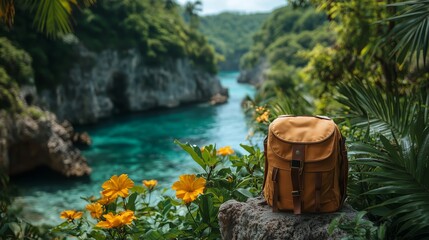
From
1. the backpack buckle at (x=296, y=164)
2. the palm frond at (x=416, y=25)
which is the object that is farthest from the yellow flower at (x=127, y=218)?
the palm frond at (x=416, y=25)

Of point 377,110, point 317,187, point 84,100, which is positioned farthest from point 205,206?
point 84,100

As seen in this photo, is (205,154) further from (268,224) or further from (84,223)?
(84,223)

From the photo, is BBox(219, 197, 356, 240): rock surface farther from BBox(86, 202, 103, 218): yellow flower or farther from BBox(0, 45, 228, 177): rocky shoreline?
BBox(0, 45, 228, 177): rocky shoreline

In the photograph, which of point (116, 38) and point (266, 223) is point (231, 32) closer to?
point (116, 38)

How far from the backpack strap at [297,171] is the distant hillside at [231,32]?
370 feet

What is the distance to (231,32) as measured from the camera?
13175cm

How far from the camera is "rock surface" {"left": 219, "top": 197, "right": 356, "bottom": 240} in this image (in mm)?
2053

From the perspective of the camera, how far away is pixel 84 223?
8.84 feet

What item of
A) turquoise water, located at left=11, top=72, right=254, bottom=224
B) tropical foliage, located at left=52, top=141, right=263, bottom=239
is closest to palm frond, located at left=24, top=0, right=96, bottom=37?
tropical foliage, located at left=52, top=141, right=263, bottom=239

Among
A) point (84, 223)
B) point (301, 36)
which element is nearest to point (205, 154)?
point (84, 223)

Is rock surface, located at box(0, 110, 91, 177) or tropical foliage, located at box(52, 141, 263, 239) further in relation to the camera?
rock surface, located at box(0, 110, 91, 177)

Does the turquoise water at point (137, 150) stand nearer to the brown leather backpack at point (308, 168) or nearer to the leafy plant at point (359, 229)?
the brown leather backpack at point (308, 168)

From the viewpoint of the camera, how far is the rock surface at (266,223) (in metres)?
2.05

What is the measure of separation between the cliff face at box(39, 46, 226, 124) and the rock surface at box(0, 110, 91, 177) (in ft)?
27.4
